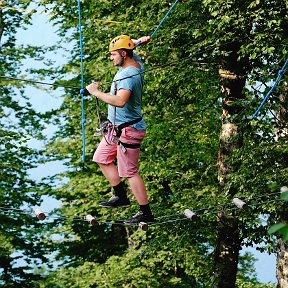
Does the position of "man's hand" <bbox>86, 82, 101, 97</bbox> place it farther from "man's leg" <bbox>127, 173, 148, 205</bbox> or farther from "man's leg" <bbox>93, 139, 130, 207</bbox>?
"man's leg" <bbox>127, 173, 148, 205</bbox>

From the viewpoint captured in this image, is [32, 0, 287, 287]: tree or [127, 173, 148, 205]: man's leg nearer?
[127, 173, 148, 205]: man's leg

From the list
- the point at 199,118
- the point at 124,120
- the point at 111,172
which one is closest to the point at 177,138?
the point at 199,118

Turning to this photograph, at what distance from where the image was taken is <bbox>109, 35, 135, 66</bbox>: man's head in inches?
256

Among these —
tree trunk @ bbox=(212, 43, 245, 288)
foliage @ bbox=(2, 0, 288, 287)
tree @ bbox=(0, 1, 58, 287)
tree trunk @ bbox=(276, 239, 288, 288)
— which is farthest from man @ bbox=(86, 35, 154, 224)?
tree @ bbox=(0, 1, 58, 287)

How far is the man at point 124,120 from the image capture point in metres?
6.48

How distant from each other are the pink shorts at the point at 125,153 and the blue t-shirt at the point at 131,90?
8cm

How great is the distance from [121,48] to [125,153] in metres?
0.99

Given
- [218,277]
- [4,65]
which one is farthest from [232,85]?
[4,65]

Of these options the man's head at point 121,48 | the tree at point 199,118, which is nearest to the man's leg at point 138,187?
the man's head at point 121,48

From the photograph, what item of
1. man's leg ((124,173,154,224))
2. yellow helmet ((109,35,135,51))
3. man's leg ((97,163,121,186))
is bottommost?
man's leg ((124,173,154,224))

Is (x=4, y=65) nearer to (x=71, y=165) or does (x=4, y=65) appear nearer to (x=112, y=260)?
(x=71, y=165)

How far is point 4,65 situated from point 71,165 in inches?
142

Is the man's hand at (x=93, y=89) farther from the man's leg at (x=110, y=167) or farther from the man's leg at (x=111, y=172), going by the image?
the man's leg at (x=111, y=172)

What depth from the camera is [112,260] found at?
18.8 metres
